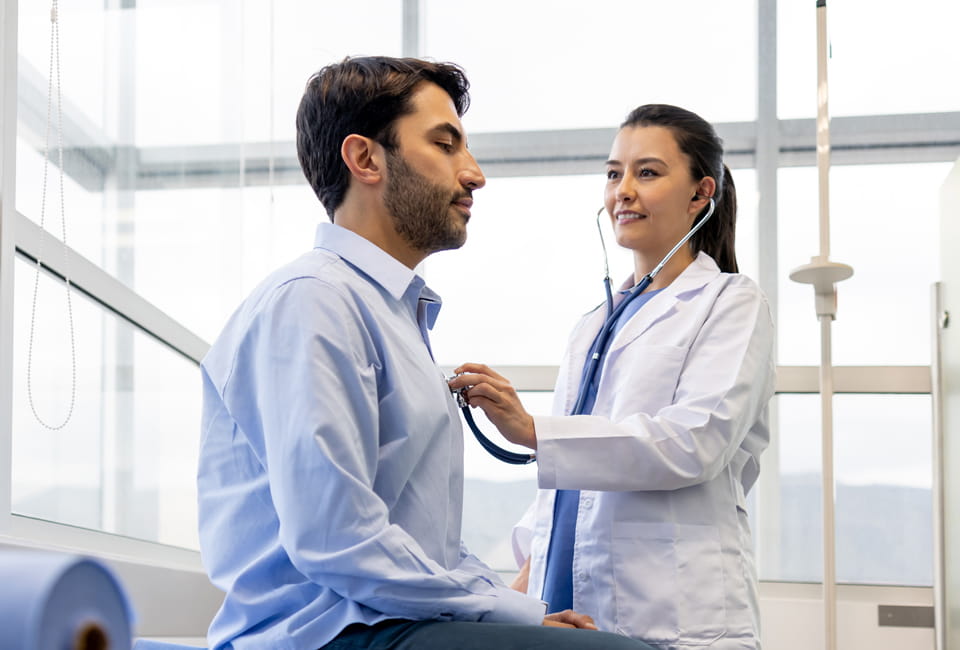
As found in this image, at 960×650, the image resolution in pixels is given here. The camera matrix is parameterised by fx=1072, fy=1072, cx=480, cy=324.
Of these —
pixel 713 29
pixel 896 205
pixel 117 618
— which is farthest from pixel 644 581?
pixel 713 29

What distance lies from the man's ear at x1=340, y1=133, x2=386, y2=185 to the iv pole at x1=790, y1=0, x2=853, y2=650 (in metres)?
1.39

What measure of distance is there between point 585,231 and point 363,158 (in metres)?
1.70

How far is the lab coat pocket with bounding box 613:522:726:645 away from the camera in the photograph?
1602 mm

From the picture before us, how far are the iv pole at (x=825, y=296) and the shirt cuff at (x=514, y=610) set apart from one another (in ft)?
4.97

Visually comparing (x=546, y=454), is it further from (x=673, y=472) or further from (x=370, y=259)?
(x=370, y=259)

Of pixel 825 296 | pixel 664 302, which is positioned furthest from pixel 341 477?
pixel 825 296

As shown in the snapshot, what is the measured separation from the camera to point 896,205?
2979 millimetres

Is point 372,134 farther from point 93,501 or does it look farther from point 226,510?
point 93,501

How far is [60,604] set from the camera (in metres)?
0.48

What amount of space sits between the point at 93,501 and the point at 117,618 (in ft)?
5.26

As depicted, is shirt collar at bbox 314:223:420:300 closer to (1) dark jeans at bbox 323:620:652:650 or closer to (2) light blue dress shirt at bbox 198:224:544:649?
(2) light blue dress shirt at bbox 198:224:544:649

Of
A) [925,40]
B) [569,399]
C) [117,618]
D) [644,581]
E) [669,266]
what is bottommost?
[644,581]

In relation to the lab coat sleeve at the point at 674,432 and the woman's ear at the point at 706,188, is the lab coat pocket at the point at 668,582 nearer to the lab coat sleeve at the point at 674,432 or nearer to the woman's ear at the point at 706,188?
the lab coat sleeve at the point at 674,432

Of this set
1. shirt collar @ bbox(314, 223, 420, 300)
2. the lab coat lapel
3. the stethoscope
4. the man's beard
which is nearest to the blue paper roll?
shirt collar @ bbox(314, 223, 420, 300)
